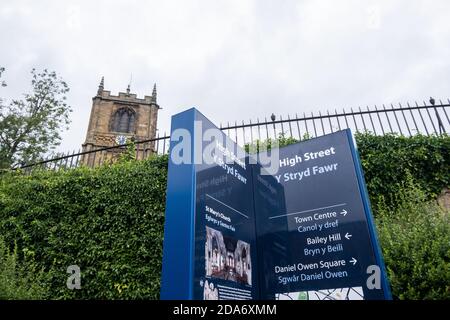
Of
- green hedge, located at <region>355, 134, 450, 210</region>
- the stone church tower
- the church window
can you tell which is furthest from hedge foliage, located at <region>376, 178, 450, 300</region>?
the church window

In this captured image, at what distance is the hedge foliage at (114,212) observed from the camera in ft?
21.0

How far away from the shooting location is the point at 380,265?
307 cm

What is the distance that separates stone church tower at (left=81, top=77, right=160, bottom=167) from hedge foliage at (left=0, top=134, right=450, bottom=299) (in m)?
29.5

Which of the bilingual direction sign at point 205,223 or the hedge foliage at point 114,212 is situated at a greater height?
the hedge foliage at point 114,212

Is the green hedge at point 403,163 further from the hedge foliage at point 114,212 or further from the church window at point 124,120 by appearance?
the church window at point 124,120

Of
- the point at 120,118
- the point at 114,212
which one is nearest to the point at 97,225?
the point at 114,212

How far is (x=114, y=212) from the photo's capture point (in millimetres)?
7094

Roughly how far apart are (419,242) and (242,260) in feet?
8.56

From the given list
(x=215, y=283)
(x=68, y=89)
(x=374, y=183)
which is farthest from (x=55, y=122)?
(x=215, y=283)

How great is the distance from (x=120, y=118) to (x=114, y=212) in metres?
34.3

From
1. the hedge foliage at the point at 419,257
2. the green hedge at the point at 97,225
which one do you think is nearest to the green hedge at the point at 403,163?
the hedge foliage at the point at 419,257

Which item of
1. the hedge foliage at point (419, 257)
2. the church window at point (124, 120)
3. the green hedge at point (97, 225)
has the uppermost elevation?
the church window at point (124, 120)

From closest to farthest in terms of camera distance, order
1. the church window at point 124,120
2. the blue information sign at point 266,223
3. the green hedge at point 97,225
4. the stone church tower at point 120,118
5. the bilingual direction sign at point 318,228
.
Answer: the blue information sign at point 266,223 → the bilingual direction sign at point 318,228 → the green hedge at point 97,225 → the stone church tower at point 120,118 → the church window at point 124,120
